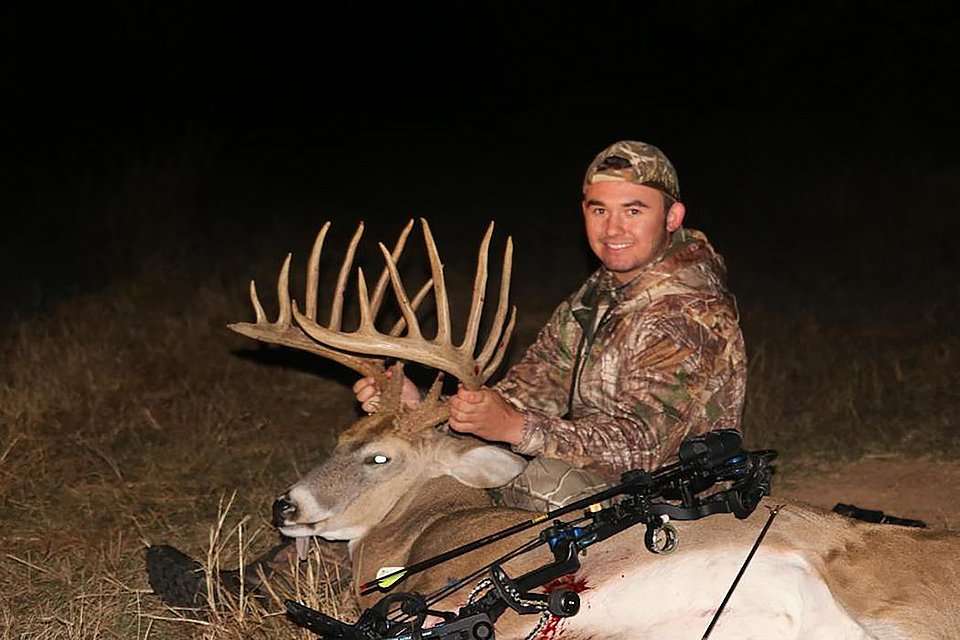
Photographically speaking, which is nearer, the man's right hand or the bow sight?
the bow sight

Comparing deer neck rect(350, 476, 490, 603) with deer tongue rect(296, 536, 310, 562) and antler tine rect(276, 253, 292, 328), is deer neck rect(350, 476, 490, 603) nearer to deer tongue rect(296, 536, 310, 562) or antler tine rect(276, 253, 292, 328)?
deer tongue rect(296, 536, 310, 562)

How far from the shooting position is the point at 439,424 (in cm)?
461

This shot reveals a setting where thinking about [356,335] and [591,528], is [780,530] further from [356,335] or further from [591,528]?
[356,335]

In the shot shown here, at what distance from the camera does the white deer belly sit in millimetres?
3316

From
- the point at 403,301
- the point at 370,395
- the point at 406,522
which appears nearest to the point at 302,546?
the point at 406,522

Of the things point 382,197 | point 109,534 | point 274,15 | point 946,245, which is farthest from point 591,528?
point 274,15

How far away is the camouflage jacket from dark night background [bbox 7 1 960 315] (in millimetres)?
5648

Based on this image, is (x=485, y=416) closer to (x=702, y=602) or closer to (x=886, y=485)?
(x=702, y=602)

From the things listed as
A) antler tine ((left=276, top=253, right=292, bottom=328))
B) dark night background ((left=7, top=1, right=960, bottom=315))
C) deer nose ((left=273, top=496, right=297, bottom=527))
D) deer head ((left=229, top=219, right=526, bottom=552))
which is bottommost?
dark night background ((left=7, top=1, right=960, bottom=315))

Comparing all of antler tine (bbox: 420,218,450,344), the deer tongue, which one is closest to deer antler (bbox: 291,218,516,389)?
antler tine (bbox: 420,218,450,344)

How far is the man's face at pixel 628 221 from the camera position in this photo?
14.9 ft

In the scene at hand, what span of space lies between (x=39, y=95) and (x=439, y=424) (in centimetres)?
1578

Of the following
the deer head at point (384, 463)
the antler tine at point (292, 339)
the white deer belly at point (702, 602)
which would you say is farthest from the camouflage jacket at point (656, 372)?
the white deer belly at point (702, 602)

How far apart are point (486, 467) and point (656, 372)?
0.67 metres
